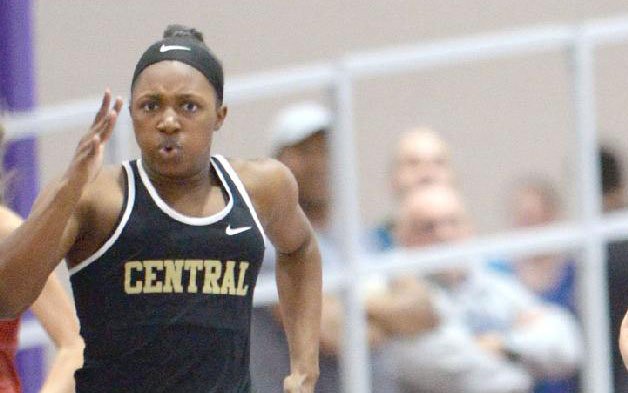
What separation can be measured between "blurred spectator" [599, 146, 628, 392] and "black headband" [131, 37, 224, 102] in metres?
3.25


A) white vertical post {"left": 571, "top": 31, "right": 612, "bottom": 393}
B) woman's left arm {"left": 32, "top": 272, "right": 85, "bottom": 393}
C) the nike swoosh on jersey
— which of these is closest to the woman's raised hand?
the nike swoosh on jersey

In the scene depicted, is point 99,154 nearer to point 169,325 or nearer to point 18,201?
point 169,325

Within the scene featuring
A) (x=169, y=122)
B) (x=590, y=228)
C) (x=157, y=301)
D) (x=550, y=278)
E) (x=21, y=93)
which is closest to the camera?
(x=169, y=122)

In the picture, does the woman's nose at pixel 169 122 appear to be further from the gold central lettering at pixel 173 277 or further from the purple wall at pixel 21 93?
the purple wall at pixel 21 93

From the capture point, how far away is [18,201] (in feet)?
21.2

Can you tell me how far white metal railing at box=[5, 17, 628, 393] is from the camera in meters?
6.66

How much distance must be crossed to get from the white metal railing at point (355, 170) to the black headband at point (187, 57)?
7.39 feet

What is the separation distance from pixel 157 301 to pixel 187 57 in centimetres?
53

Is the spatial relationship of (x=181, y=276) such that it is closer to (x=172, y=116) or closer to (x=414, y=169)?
(x=172, y=116)

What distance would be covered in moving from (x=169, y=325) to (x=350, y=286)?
2.64m

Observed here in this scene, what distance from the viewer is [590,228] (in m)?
7.18

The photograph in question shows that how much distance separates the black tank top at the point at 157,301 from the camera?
4086 mm

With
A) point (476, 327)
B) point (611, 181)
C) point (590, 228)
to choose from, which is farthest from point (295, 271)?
point (611, 181)

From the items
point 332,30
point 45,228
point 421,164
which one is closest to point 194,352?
point 45,228
